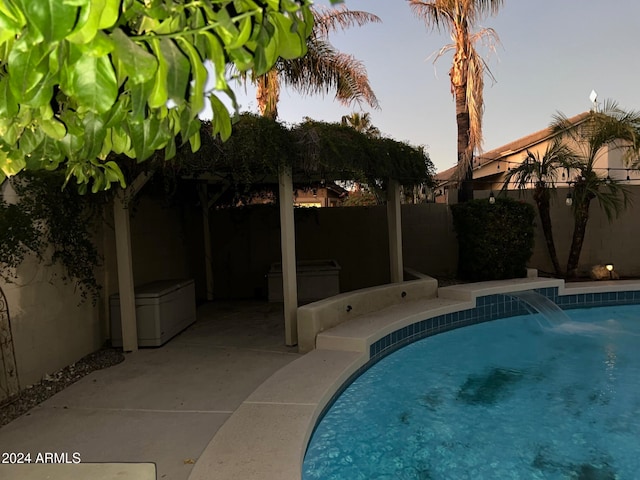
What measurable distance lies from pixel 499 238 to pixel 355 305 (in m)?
3.89

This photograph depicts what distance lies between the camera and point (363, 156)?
5.25 metres

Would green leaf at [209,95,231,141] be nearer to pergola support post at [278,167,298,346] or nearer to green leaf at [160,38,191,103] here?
green leaf at [160,38,191,103]

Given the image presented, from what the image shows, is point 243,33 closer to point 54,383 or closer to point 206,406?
point 206,406

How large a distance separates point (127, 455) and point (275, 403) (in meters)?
1.09

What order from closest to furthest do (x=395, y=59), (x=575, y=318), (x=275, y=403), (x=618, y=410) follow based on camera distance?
(x=275, y=403) → (x=618, y=410) → (x=575, y=318) → (x=395, y=59)

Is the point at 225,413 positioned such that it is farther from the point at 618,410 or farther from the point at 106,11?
the point at 618,410

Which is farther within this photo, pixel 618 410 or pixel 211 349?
pixel 211 349

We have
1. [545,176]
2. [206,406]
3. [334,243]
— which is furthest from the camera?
[334,243]

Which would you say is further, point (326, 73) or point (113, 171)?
point (326, 73)

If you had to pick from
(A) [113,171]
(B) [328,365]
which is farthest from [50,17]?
(B) [328,365]

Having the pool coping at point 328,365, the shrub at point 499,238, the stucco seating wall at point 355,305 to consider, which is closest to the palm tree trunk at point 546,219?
the shrub at point 499,238

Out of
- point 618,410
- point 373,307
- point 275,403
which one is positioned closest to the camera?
point 275,403

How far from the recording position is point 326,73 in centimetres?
855

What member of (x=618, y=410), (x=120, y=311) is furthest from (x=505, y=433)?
(x=120, y=311)
